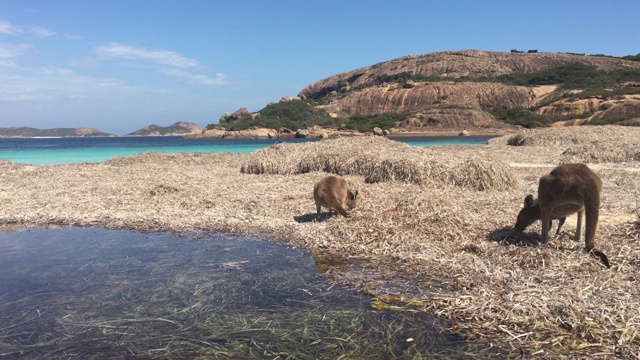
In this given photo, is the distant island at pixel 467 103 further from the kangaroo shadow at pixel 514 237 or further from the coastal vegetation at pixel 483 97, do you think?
the kangaroo shadow at pixel 514 237

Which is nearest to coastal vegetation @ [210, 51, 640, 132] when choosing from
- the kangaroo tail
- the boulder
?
the boulder

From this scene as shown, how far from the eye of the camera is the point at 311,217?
988cm

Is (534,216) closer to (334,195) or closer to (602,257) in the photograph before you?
(602,257)

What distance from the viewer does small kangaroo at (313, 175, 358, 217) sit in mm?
9078

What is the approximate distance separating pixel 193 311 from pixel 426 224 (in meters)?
4.61

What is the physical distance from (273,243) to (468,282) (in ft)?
12.6

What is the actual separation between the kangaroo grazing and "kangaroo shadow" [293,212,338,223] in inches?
174

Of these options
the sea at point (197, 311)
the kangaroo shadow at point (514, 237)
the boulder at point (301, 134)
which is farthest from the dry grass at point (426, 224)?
the boulder at point (301, 134)

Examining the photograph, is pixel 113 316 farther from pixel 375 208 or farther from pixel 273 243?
pixel 375 208

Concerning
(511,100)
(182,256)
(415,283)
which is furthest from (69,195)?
(511,100)

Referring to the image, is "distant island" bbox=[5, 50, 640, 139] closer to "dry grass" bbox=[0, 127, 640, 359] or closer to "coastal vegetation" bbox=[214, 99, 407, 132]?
"coastal vegetation" bbox=[214, 99, 407, 132]

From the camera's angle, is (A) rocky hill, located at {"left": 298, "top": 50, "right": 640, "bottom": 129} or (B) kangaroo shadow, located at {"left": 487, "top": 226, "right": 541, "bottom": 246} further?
(A) rocky hill, located at {"left": 298, "top": 50, "right": 640, "bottom": 129}

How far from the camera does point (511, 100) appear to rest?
361 ft

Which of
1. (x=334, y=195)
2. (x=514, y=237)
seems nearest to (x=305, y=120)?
(x=334, y=195)
